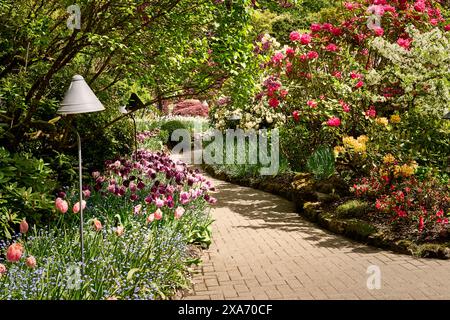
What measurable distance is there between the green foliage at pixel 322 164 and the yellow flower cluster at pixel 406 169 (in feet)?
7.53

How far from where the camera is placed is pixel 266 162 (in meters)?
11.8

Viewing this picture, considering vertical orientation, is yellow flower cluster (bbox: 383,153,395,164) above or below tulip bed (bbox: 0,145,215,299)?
above

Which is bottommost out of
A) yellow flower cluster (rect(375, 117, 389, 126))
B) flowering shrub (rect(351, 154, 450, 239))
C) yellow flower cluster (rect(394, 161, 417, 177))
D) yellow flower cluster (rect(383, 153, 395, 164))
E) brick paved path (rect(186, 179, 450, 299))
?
brick paved path (rect(186, 179, 450, 299))

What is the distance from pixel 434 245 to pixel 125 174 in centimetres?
410

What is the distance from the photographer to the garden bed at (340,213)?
18.9ft

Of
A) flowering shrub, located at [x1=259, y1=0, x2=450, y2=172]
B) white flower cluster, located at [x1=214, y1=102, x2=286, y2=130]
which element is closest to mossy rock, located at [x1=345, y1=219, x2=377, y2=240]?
flowering shrub, located at [x1=259, y1=0, x2=450, y2=172]

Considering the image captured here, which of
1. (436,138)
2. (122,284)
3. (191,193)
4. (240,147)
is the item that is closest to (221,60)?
(191,193)

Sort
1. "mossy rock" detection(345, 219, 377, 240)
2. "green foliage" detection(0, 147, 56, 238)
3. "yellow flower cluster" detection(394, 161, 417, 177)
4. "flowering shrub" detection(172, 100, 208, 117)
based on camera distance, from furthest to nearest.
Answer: "flowering shrub" detection(172, 100, 208, 117) < "yellow flower cluster" detection(394, 161, 417, 177) < "mossy rock" detection(345, 219, 377, 240) < "green foliage" detection(0, 147, 56, 238)

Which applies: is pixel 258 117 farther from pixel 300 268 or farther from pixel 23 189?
pixel 23 189

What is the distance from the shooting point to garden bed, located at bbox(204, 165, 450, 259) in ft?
18.9

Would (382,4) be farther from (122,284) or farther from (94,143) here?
(122,284)

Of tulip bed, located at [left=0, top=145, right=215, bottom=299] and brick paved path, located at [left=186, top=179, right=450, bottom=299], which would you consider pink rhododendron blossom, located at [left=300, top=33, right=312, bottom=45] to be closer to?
brick paved path, located at [left=186, top=179, right=450, bottom=299]

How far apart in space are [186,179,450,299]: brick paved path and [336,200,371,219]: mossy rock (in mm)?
444

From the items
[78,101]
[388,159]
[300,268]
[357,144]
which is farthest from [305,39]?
[78,101]
